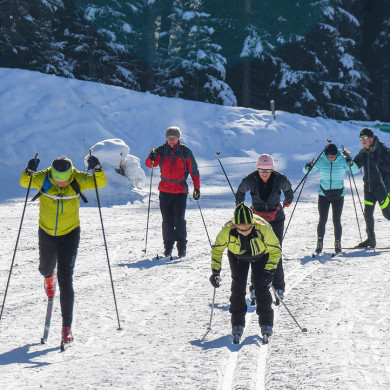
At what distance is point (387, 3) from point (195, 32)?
1370cm

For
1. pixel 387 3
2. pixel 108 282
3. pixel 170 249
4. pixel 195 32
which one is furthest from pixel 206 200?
pixel 387 3

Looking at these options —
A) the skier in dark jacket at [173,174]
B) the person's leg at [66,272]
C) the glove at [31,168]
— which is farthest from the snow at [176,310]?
the glove at [31,168]

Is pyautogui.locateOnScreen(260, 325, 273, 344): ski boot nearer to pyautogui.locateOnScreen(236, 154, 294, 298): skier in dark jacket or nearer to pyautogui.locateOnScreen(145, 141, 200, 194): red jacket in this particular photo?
pyautogui.locateOnScreen(236, 154, 294, 298): skier in dark jacket

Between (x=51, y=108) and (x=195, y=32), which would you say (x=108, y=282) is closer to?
(x=51, y=108)

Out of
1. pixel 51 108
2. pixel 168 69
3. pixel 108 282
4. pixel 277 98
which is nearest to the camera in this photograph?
pixel 108 282

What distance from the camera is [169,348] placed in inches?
223

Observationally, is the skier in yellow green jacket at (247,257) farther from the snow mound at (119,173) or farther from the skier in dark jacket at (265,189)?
the snow mound at (119,173)

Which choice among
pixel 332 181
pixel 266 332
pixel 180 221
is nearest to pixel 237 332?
pixel 266 332

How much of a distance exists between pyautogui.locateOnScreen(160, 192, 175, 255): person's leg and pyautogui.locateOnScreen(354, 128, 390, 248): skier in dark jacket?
3.29m

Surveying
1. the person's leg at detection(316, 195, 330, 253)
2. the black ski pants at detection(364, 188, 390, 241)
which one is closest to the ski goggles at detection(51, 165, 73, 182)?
the person's leg at detection(316, 195, 330, 253)

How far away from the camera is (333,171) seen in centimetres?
992

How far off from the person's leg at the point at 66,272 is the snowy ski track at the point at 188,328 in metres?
0.33

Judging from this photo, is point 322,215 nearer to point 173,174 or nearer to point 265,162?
point 173,174

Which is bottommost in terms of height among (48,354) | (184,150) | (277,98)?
(48,354)
